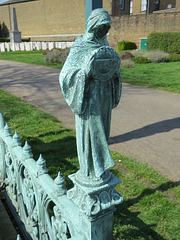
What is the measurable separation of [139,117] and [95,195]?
6.00 metres

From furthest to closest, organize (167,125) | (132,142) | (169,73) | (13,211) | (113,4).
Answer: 1. (113,4)
2. (169,73)
3. (167,125)
4. (132,142)
5. (13,211)

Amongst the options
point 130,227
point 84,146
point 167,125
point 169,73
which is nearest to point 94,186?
point 84,146

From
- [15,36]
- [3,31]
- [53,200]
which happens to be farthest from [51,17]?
[53,200]

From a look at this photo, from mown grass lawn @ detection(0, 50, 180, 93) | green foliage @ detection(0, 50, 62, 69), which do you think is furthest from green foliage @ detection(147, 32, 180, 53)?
green foliage @ detection(0, 50, 62, 69)

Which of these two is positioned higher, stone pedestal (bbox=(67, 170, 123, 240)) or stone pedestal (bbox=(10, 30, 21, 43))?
stone pedestal (bbox=(10, 30, 21, 43))

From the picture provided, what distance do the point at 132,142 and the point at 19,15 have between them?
62.7m

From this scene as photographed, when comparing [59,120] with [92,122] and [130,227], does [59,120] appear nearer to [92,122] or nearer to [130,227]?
[130,227]

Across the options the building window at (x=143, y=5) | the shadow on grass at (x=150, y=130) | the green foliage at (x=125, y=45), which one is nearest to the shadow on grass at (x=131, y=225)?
the shadow on grass at (x=150, y=130)

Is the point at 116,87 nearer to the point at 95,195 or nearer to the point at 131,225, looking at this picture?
the point at 95,195

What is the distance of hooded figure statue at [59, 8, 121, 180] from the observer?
4.81 feet

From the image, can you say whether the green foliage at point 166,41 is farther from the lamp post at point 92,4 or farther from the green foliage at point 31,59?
the lamp post at point 92,4

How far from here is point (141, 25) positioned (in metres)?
32.2

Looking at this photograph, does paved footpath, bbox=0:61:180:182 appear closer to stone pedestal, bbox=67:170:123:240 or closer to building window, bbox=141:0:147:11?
stone pedestal, bbox=67:170:123:240

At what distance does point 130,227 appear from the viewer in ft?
10.6
